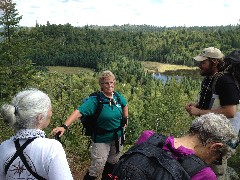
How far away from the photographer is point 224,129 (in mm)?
2238

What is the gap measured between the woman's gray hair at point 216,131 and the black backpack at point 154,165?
229 millimetres

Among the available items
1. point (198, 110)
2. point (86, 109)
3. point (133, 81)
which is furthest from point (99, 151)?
point (133, 81)

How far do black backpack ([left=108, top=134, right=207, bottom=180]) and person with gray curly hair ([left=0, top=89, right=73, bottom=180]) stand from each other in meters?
0.47

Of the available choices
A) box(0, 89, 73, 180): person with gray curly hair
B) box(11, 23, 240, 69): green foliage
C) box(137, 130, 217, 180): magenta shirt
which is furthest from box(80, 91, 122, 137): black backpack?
box(11, 23, 240, 69): green foliage

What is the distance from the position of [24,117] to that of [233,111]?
246 centimetres

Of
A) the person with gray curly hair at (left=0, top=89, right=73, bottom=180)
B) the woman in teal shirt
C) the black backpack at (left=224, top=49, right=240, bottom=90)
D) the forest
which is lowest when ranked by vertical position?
the forest

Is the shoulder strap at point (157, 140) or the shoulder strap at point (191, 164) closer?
the shoulder strap at point (191, 164)

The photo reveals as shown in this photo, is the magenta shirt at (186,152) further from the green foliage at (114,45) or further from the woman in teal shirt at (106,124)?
the green foliage at (114,45)

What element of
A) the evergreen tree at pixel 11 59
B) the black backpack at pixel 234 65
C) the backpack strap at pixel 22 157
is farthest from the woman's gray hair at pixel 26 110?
the evergreen tree at pixel 11 59

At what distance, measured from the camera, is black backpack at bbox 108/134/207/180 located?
193cm

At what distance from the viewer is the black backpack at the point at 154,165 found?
1932mm

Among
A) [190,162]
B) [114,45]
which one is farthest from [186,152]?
[114,45]

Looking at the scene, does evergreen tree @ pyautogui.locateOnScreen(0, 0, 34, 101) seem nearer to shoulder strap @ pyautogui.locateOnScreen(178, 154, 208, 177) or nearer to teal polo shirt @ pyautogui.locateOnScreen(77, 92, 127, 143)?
teal polo shirt @ pyautogui.locateOnScreen(77, 92, 127, 143)

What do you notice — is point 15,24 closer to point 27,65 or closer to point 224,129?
point 27,65
